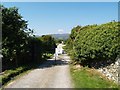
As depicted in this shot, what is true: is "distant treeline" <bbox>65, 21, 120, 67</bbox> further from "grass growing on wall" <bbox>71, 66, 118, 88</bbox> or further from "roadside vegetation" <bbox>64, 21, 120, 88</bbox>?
"grass growing on wall" <bbox>71, 66, 118, 88</bbox>

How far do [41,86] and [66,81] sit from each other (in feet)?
9.70

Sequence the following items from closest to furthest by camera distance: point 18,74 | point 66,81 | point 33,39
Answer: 1. point 66,81
2. point 18,74
3. point 33,39

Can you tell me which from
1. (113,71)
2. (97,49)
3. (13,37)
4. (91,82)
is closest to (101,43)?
(97,49)

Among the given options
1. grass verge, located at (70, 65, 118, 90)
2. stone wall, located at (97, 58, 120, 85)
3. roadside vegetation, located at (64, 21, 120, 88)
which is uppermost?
roadside vegetation, located at (64, 21, 120, 88)

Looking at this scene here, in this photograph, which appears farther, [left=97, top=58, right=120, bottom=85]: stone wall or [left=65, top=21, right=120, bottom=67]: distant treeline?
[left=65, top=21, right=120, bottom=67]: distant treeline

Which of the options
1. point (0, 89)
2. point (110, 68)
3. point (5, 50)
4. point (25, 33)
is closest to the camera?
point (0, 89)

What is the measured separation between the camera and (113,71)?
24531mm

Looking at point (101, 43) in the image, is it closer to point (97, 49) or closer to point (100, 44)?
point (100, 44)

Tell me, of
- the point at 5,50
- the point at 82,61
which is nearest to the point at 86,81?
the point at 82,61

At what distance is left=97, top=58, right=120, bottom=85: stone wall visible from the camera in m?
23.4

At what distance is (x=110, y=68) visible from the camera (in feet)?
84.0

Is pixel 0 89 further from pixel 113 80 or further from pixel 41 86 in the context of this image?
pixel 113 80

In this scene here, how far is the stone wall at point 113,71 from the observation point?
76.8ft

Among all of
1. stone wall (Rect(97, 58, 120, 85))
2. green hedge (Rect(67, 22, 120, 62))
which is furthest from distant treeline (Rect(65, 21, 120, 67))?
stone wall (Rect(97, 58, 120, 85))
